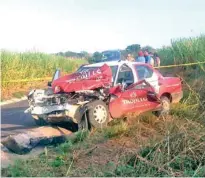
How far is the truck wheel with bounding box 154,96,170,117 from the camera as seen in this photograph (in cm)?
901

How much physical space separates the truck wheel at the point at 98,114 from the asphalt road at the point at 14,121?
6.76 ft

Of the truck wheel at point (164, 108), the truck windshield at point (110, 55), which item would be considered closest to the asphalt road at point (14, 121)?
the truck wheel at point (164, 108)

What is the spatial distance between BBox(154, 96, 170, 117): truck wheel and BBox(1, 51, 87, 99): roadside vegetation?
7354 mm

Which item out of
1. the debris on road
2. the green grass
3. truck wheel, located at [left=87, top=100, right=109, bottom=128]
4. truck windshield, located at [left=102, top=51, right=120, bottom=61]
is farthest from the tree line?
the debris on road

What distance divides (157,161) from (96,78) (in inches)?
160

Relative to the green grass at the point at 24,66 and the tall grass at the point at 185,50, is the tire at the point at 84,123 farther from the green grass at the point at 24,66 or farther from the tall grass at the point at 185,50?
the tall grass at the point at 185,50

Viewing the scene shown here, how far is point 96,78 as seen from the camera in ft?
29.0

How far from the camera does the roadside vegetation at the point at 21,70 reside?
61.0ft

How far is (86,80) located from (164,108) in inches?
88.8

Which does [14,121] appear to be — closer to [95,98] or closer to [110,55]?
[95,98]

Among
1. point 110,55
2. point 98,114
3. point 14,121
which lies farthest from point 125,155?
point 110,55

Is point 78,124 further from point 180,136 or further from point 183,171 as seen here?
point 183,171

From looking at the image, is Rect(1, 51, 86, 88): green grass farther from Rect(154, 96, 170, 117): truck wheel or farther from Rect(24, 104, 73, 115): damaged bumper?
Rect(154, 96, 170, 117): truck wheel

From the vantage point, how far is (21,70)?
20.1m
